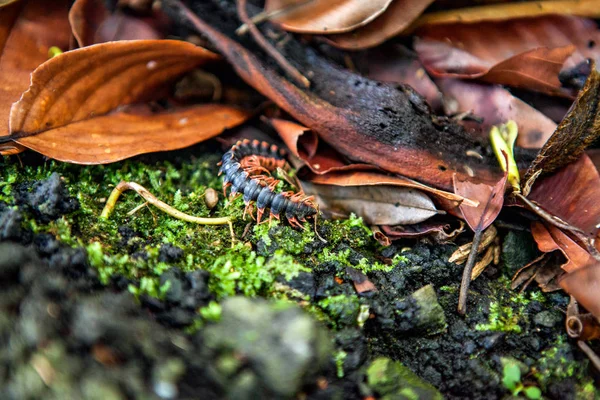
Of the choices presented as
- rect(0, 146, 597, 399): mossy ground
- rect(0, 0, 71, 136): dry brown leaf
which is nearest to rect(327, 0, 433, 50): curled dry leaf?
rect(0, 146, 597, 399): mossy ground

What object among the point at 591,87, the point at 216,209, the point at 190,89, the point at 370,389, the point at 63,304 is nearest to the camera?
the point at 63,304

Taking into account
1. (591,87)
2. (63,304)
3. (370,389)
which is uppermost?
(591,87)

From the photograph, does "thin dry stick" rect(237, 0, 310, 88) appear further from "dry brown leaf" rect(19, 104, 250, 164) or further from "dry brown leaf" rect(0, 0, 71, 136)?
"dry brown leaf" rect(0, 0, 71, 136)

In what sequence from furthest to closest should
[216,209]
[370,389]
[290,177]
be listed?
1. [290,177]
2. [216,209]
3. [370,389]

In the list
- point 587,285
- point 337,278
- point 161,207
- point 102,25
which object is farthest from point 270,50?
point 587,285

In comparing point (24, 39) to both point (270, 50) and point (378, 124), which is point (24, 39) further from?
point (378, 124)

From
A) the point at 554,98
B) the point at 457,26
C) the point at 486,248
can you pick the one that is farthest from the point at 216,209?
the point at 554,98

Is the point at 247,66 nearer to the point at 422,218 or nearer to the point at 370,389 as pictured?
the point at 422,218
